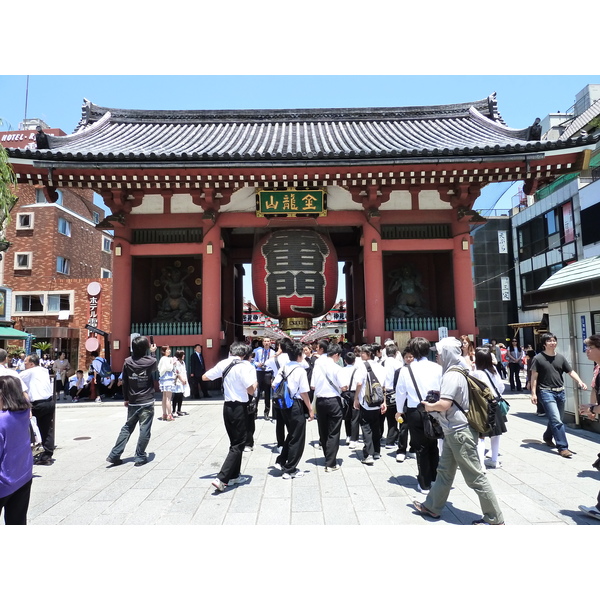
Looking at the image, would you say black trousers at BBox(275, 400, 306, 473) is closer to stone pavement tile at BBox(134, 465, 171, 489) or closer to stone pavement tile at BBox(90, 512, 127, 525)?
stone pavement tile at BBox(134, 465, 171, 489)

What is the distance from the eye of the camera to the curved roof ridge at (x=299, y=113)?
51.9 feet

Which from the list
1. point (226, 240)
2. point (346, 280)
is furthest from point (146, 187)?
point (346, 280)

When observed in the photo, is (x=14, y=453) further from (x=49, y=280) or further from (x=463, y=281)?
(x=49, y=280)

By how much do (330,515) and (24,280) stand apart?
88.7 feet

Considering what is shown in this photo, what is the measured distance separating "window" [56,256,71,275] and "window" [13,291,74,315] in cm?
214

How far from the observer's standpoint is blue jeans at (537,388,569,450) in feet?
19.0

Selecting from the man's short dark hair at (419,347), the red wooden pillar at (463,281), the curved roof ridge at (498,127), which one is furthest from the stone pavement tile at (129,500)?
the curved roof ridge at (498,127)

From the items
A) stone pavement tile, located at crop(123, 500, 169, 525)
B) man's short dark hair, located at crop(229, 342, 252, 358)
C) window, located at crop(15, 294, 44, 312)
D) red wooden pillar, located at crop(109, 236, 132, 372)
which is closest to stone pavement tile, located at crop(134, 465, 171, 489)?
stone pavement tile, located at crop(123, 500, 169, 525)

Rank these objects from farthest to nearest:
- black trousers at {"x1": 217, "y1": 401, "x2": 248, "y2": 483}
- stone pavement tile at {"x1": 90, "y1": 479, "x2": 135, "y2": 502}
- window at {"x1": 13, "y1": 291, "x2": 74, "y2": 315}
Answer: window at {"x1": 13, "y1": 291, "x2": 74, "y2": 315} < black trousers at {"x1": 217, "y1": 401, "x2": 248, "y2": 483} < stone pavement tile at {"x1": 90, "y1": 479, "x2": 135, "y2": 502}

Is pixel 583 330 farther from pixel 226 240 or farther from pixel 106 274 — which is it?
pixel 106 274

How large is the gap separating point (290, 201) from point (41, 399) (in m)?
8.43

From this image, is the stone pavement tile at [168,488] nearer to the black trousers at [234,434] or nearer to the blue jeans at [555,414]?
the black trousers at [234,434]

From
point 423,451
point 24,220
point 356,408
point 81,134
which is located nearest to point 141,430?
point 356,408

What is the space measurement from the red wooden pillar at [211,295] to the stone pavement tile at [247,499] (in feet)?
22.6
